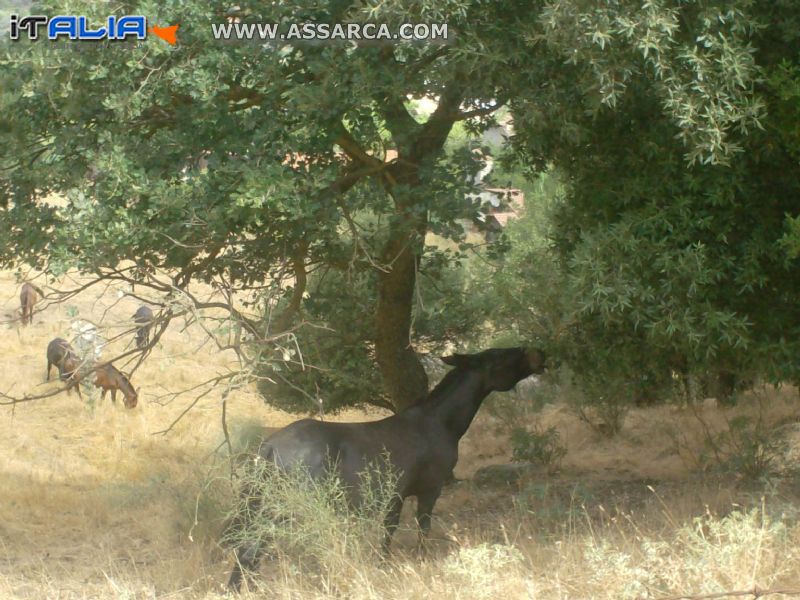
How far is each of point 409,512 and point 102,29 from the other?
221 inches

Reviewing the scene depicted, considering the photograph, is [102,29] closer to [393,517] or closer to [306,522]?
[306,522]

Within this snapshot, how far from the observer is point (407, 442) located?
8.47m

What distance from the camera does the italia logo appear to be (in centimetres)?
734

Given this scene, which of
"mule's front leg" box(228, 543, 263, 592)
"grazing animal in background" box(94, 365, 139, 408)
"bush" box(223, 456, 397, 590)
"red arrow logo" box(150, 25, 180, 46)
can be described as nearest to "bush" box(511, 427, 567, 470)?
"bush" box(223, 456, 397, 590)

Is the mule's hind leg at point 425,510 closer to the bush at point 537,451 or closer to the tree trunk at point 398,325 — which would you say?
the tree trunk at point 398,325

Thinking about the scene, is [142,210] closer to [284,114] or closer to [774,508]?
[284,114]

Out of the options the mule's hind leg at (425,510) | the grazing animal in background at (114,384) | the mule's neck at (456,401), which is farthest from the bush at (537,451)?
the grazing animal in background at (114,384)

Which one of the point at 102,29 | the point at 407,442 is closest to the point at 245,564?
the point at 407,442

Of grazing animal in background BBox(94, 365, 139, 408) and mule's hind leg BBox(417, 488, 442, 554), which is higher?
grazing animal in background BBox(94, 365, 139, 408)

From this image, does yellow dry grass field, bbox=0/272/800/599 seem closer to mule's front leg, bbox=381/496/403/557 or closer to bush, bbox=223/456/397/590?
bush, bbox=223/456/397/590

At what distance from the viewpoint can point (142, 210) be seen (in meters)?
7.48

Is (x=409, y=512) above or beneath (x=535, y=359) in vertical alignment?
beneath

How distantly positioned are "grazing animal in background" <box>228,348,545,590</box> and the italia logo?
10.6 ft

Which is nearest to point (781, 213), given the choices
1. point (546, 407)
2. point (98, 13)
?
point (98, 13)
